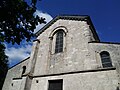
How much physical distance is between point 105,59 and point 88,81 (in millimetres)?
2580

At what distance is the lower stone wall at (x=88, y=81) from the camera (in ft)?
31.8

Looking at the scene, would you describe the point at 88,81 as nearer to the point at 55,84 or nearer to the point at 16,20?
the point at 55,84

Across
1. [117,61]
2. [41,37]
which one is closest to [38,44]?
[41,37]

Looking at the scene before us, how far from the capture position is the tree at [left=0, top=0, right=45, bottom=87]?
8.82 metres

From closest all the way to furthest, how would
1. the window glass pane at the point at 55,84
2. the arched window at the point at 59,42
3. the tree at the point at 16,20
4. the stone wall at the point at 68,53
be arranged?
the tree at the point at 16,20, the window glass pane at the point at 55,84, the stone wall at the point at 68,53, the arched window at the point at 59,42

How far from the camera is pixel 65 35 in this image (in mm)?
14727

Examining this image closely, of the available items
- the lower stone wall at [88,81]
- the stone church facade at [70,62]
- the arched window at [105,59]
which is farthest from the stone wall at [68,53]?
the arched window at [105,59]

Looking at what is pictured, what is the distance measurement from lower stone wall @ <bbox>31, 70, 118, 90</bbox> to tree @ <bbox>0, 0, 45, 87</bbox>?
429cm

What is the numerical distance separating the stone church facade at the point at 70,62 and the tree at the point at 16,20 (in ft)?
13.0

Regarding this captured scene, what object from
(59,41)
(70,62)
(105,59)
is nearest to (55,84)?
(70,62)

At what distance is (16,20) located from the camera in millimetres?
9453

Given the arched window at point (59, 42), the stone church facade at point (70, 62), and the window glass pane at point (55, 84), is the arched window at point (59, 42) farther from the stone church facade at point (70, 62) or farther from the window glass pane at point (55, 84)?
the window glass pane at point (55, 84)

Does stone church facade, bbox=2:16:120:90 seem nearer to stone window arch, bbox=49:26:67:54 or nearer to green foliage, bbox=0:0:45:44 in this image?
stone window arch, bbox=49:26:67:54

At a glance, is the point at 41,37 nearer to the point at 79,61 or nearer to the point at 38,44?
the point at 38,44
